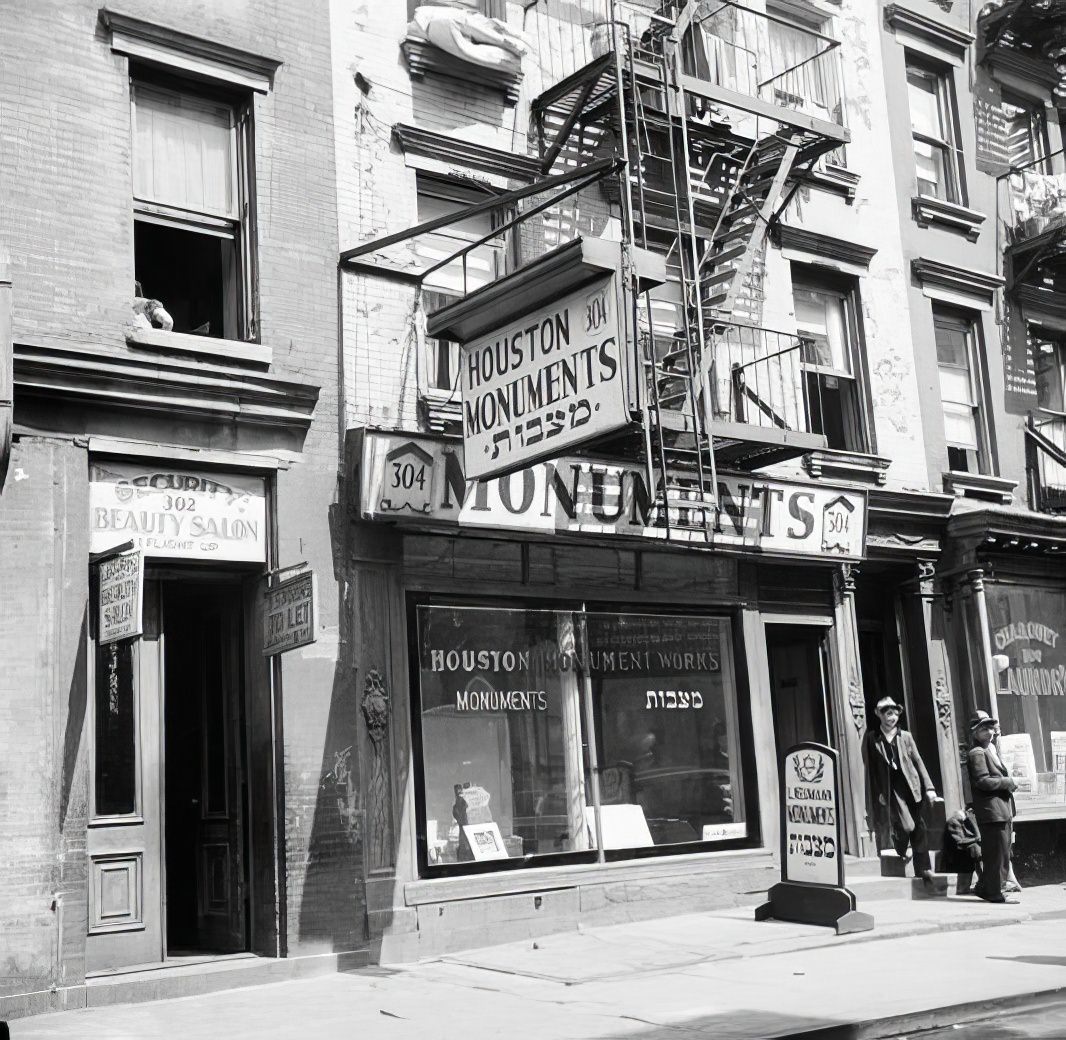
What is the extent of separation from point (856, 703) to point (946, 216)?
675 cm

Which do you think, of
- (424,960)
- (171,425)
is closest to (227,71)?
(171,425)

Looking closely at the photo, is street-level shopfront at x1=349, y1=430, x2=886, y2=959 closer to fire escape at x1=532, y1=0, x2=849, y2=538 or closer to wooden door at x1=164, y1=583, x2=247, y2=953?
fire escape at x1=532, y1=0, x2=849, y2=538

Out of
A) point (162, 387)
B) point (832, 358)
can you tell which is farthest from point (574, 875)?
point (832, 358)

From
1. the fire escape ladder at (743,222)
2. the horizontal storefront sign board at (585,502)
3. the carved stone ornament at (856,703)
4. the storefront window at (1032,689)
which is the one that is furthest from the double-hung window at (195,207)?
the storefront window at (1032,689)

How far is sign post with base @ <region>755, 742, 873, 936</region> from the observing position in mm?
11195

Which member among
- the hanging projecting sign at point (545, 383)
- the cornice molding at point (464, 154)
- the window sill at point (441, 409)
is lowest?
the hanging projecting sign at point (545, 383)

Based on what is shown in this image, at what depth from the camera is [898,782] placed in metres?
14.3

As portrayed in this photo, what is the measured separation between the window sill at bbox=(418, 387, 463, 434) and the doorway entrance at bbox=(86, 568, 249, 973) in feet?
7.68

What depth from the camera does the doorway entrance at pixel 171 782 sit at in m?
10.0

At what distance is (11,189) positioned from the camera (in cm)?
1009

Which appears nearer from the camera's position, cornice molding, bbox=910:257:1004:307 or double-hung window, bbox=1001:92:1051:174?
cornice molding, bbox=910:257:1004:307

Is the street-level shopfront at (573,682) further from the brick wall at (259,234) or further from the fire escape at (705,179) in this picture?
the fire escape at (705,179)

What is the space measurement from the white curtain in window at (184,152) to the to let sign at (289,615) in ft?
11.4

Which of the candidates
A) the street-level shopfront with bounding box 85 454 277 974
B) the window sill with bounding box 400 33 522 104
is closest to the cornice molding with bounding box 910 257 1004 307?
the window sill with bounding box 400 33 522 104
